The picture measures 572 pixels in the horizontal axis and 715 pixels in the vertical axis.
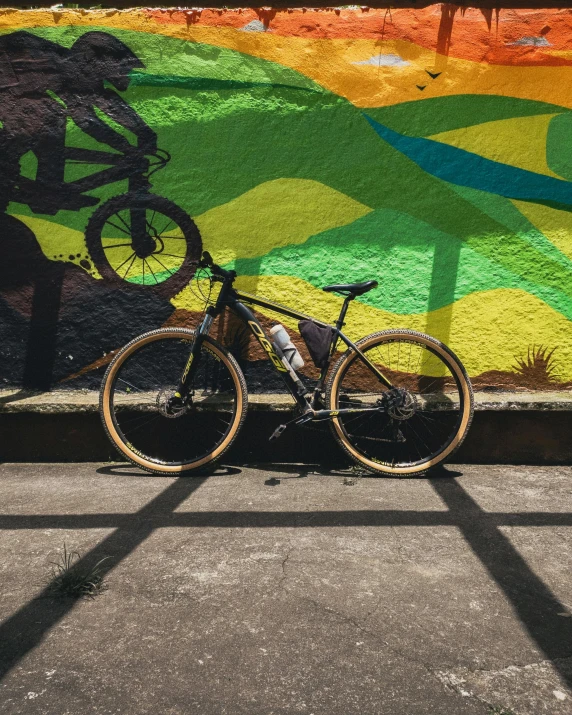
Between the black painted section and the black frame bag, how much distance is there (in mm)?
432

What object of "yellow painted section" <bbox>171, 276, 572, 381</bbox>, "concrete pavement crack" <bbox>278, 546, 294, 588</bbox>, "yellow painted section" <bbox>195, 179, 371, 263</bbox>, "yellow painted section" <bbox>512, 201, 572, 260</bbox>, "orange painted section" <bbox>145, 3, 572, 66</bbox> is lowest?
"concrete pavement crack" <bbox>278, 546, 294, 588</bbox>

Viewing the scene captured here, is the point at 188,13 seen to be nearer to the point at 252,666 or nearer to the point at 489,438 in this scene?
the point at 489,438

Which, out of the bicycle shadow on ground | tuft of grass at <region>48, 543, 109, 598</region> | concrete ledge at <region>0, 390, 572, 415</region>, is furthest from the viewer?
concrete ledge at <region>0, 390, 572, 415</region>

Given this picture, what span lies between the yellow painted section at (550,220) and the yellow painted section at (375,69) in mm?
682

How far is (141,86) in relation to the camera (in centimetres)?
435

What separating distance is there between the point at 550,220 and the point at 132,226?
2.77m

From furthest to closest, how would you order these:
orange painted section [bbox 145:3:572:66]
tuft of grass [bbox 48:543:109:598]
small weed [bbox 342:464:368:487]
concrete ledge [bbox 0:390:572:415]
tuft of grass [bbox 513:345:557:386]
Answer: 1. tuft of grass [bbox 513:345:557:386]
2. orange painted section [bbox 145:3:572:66]
3. concrete ledge [bbox 0:390:572:415]
4. small weed [bbox 342:464:368:487]
5. tuft of grass [bbox 48:543:109:598]

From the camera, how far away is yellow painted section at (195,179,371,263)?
14.2 feet

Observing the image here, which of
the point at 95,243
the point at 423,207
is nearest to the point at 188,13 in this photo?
the point at 95,243

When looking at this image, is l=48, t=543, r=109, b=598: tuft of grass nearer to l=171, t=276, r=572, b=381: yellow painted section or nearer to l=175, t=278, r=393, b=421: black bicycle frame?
l=175, t=278, r=393, b=421: black bicycle frame

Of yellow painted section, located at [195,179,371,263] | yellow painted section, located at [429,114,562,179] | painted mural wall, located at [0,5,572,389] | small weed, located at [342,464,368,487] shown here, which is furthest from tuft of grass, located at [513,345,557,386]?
yellow painted section, located at [195,179,371,263]

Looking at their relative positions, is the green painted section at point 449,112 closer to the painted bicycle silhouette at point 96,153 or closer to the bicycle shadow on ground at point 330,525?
the painted bicycle silhouette at point 96,153

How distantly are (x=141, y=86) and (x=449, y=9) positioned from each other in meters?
2.08

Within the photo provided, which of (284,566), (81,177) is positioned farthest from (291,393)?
(81,177)
